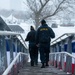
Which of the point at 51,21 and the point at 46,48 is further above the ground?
the point at 51,21

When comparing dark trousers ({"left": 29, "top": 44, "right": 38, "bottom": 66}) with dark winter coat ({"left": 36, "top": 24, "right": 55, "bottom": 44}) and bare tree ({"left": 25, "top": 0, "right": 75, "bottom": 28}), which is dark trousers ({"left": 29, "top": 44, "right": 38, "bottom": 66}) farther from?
Answer: bare tree ({"left": 25, "top": 0, "right": 75, "bottom": 28})

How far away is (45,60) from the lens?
30.9 ft

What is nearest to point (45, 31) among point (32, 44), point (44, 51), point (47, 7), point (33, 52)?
point (44, 51)

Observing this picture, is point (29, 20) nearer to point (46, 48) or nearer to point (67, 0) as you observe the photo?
point (67, 0)

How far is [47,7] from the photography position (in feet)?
146

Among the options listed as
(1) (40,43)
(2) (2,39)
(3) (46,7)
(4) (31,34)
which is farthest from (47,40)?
(3) (46,7)

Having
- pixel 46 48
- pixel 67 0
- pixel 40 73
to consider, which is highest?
pixel 67 0

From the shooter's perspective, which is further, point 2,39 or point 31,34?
point 31,34

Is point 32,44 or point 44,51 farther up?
point 32,44

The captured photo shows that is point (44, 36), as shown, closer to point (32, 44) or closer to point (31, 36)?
point (31, 36)

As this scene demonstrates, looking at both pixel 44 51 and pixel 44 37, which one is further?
pixel 44 51

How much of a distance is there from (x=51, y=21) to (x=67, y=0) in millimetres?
A: 4605

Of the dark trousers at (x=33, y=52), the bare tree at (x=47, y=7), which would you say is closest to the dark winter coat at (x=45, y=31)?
the dark trousers at (x=33, y=52)

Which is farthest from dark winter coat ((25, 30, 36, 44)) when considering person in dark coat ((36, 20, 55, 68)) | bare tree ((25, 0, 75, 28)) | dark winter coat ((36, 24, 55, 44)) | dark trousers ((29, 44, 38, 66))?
bare tree ((25, 0, 75, 28))
